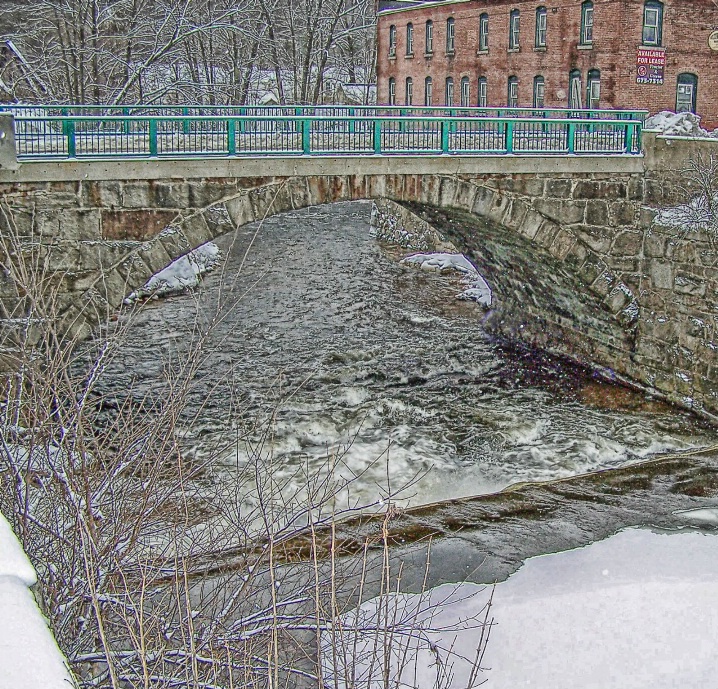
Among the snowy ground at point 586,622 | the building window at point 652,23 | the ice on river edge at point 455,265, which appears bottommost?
the snowy ground at point 586,622

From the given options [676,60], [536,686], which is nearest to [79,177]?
[536,686]

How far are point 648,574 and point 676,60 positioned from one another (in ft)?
74.4

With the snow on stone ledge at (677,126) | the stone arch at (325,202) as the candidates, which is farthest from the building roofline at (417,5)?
the stone arch at (325,202)

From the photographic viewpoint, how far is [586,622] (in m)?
10.4

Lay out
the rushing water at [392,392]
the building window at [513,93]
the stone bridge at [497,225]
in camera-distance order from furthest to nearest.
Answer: the building window at [513,93]
the rushing water at [392,392]
the stone bridge at [497,225]

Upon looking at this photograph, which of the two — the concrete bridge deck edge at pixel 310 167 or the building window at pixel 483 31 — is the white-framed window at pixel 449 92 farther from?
the concrete bridge deck edge at pixel 310 167

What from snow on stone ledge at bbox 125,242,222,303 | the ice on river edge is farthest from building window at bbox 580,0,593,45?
snow on stone ledge at bbox 125,242,222,303

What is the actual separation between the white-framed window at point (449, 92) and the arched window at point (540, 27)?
5765mm

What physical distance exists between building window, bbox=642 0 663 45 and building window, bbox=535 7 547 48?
13.0 ft

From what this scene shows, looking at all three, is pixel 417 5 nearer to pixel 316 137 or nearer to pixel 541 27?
pixel 541 27

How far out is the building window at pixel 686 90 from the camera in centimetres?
3055

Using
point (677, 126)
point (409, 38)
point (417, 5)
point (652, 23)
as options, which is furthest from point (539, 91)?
point (677, 126)

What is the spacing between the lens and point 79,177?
14812 mm

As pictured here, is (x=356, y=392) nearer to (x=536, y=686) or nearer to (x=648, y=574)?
(x=648, y=574)
